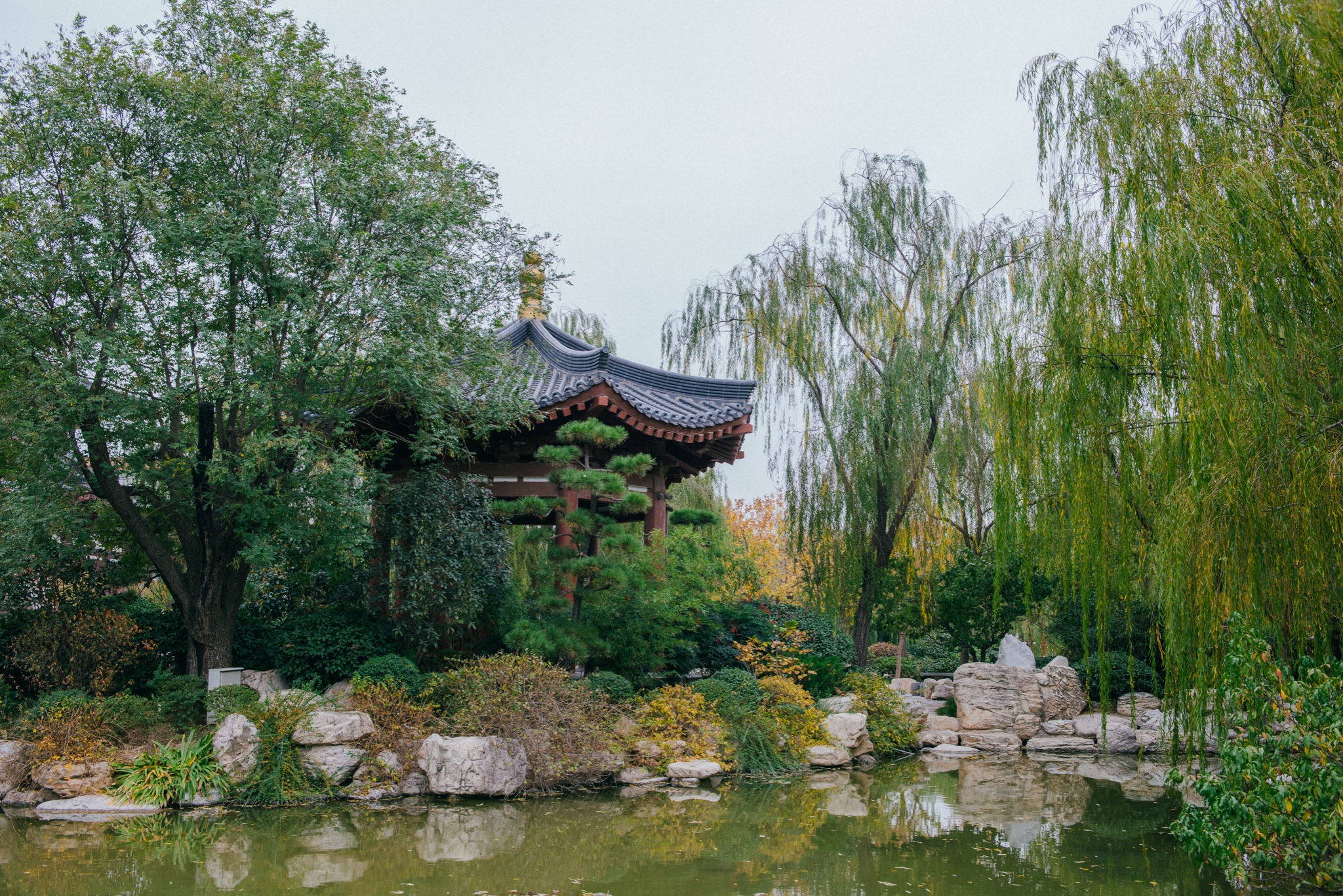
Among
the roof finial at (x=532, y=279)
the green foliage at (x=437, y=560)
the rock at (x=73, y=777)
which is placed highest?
the roof finial at (x=532, y=279)

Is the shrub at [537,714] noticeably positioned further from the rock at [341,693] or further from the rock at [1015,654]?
the rock at [1015,654]

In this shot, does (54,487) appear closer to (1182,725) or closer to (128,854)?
(128,854)

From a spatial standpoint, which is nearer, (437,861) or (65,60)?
(437,861)

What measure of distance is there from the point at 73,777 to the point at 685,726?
4.66 m

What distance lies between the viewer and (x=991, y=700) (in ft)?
34.0

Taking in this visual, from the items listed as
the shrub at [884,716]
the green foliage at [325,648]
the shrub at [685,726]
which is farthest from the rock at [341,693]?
the shrub at [884,716]

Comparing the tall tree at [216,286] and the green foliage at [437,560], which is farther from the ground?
the tall tree at [216,286]

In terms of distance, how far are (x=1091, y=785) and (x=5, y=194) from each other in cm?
1023

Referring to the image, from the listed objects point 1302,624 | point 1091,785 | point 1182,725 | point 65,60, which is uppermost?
point 65,60

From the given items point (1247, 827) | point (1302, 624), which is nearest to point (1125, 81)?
point (1302, 624)

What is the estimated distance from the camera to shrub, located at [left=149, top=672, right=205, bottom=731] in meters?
7.38

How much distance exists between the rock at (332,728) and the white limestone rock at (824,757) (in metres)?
3.95

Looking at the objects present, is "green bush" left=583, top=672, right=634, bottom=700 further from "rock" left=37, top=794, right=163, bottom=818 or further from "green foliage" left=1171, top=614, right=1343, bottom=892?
"green foliage" left=1171, top=614, right=1343, bottom=892

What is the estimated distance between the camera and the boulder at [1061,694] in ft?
34.4
